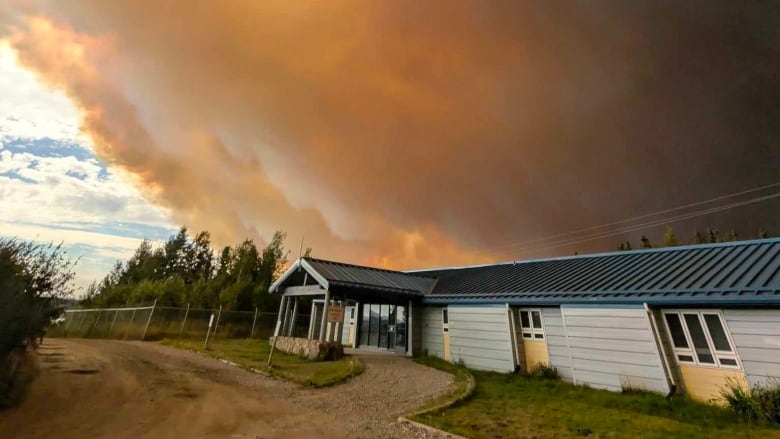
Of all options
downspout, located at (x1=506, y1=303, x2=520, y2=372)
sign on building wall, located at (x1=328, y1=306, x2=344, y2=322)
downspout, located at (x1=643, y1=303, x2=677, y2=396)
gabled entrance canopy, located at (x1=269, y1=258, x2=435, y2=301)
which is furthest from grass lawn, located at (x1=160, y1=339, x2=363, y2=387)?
downspout, located at (x1=643, y1=303, x2=677, y2=396)

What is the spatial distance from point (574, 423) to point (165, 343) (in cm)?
2210

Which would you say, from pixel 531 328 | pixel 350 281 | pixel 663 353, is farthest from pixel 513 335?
pixel 350 281

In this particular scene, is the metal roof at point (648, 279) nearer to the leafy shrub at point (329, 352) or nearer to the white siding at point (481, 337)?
the white siding at point (481, 337)

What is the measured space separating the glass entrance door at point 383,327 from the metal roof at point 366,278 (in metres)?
1.83

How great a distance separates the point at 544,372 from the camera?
13.7m

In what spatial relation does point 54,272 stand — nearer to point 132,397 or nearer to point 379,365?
point 132,397

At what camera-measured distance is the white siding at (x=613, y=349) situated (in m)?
11.0

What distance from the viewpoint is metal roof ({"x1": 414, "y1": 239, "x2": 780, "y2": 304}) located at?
1010 cm

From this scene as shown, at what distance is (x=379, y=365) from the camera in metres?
15.0

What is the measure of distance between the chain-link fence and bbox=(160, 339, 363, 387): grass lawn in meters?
4.17

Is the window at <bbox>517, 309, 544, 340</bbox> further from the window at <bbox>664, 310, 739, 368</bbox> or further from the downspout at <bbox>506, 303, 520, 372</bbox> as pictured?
the window at <bbox>664, 310, 739, 368</bbox>

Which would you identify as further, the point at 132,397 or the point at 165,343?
the point at 165,343

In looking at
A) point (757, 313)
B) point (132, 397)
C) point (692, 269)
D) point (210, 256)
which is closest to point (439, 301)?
point (692, 269)

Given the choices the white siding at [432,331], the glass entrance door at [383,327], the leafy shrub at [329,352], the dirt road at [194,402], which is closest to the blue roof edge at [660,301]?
the white siding at [432,331]
